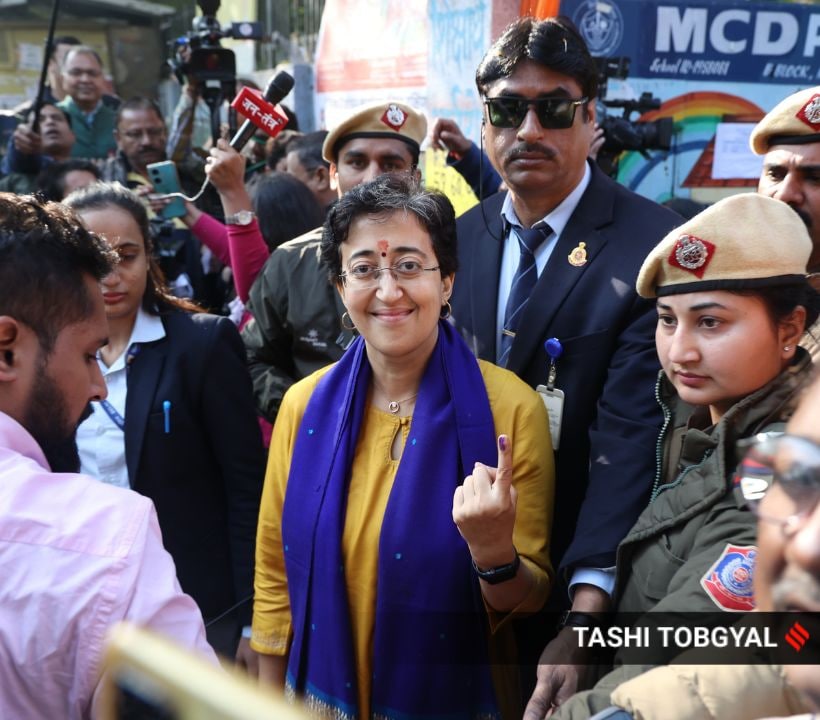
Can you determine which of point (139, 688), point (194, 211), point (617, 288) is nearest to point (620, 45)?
point (194, 211)

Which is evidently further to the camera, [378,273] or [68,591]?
[378,273]

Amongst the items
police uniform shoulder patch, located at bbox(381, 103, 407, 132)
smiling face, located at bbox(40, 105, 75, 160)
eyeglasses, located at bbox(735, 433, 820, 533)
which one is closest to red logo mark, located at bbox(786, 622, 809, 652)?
eyeglasses, located at bbox(735, 433, 820, 533)

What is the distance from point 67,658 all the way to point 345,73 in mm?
5299

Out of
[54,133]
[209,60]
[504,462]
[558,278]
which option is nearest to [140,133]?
[209,60]

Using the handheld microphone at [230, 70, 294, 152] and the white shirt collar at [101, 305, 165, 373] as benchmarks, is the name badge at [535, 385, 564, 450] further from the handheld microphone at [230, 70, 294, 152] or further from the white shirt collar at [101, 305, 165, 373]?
the handheld microphone at [230, 70, 294, 152]

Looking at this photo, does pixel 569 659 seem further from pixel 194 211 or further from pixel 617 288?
pixel 194 211

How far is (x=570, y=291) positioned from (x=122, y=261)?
1.34 m

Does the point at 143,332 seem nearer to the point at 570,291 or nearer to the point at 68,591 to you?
the point at 570,291

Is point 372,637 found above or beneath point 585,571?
beneath

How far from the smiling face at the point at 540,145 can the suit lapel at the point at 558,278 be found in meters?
0.11

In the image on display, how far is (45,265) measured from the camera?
1542 millimetres

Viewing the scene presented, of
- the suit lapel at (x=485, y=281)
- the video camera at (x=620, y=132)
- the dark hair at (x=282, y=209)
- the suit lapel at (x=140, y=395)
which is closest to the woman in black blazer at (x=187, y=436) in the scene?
the suit lapel at (x=140, y=395)

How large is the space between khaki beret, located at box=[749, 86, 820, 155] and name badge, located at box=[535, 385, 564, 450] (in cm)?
104

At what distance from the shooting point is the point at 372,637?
6.73 ft
